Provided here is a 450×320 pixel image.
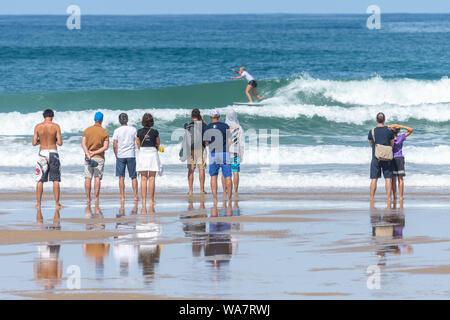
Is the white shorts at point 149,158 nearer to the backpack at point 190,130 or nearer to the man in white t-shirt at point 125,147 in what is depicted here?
the man in white t-shirt at point 125,147

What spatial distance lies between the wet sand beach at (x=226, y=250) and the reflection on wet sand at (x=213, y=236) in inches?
0.5

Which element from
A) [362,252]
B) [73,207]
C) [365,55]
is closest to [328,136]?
[73,207]

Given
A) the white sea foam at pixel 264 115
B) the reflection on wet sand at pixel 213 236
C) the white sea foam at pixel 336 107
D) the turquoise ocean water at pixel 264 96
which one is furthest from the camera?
the white sea foam at pixel 336 107

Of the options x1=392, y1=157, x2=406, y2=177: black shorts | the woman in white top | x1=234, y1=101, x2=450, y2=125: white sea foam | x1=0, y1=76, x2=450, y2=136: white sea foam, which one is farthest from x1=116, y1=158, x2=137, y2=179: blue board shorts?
the woman in white top

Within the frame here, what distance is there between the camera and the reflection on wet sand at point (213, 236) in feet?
29.6

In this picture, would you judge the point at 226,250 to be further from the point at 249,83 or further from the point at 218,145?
the point at 249,83

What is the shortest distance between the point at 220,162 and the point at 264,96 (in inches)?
870

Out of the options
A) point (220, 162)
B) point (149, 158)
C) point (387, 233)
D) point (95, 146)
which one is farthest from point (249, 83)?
point (387, 233)

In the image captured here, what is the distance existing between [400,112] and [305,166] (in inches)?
458

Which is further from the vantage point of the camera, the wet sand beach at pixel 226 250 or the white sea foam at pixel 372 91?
the white sea foam at pixel 372 91

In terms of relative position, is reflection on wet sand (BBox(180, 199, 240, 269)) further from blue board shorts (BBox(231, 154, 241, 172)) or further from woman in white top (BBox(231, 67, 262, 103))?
woman in white top (BBox(231, 67, 262, 103))

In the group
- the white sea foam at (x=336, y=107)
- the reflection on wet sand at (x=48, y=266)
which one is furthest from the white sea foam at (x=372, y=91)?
the reflection on wet sand at (x=48, y=266)

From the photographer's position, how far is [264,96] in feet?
115
